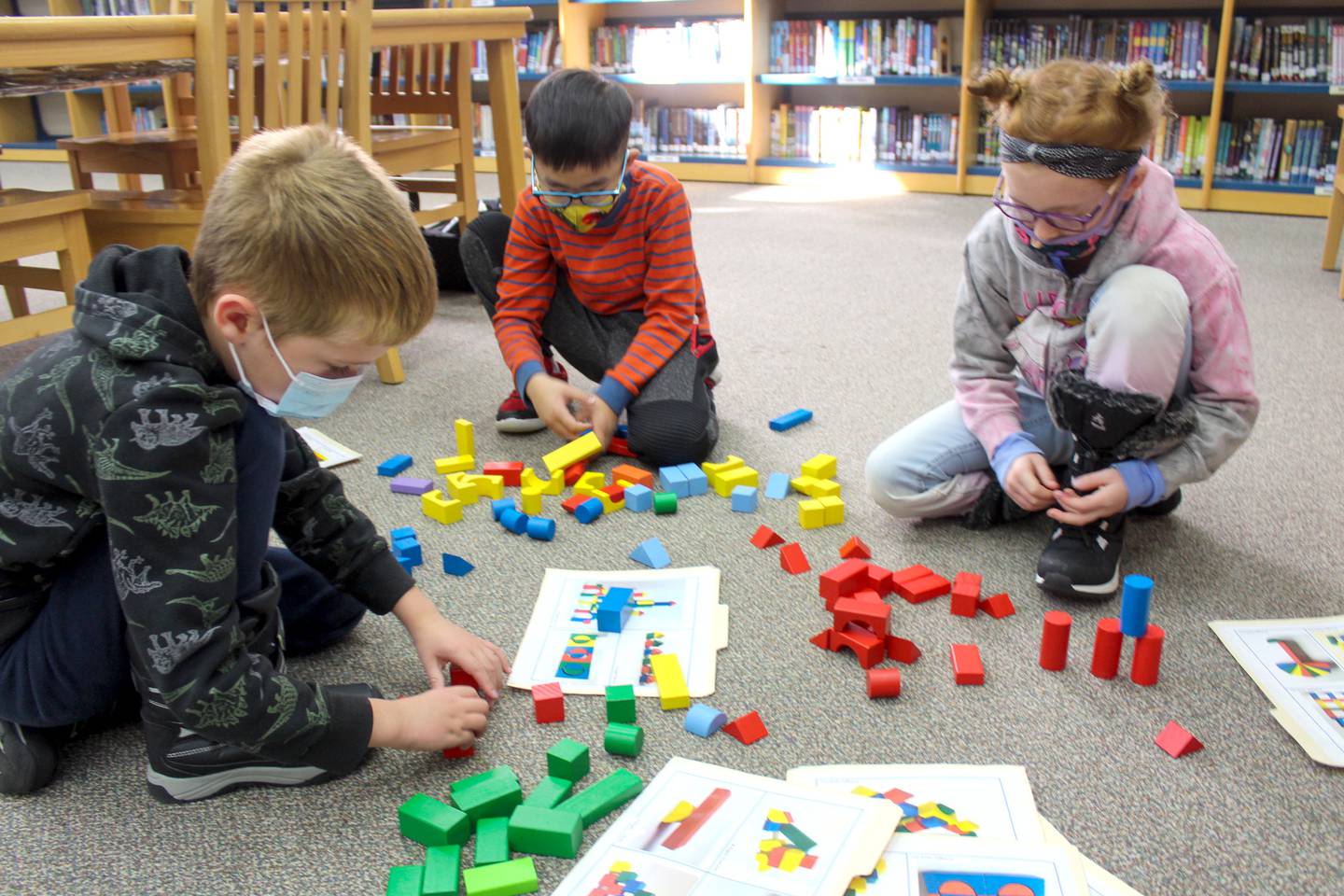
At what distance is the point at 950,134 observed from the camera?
182 inches

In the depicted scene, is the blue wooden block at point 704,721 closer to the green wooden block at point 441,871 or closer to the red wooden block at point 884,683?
the red wooden block at point 884,683

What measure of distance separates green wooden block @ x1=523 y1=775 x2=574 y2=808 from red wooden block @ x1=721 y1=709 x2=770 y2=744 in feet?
0.64

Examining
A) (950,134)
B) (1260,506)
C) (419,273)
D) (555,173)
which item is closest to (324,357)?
(419,273)

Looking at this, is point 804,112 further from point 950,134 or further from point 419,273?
point 419,273

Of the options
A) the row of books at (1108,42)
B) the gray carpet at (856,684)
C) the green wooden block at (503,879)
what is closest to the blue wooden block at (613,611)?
the gray carpet at (856,684)

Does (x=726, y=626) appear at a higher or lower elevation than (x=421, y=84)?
lower

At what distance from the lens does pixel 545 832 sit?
105 centimetres

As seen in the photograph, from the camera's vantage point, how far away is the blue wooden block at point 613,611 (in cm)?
141

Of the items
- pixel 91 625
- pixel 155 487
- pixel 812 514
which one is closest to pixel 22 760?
pixel 91 625

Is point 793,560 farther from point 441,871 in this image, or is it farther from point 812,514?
point 441,871

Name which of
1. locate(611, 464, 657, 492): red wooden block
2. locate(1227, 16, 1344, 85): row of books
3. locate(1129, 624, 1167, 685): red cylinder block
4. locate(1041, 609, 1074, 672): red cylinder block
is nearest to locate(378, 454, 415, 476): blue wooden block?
locate(611, 464, 657, 492): red wooden block

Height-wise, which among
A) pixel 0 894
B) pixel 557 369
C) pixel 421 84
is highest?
pixel 421 84

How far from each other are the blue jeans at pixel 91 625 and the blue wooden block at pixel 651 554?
615mm

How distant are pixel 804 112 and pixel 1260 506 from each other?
3.57m
